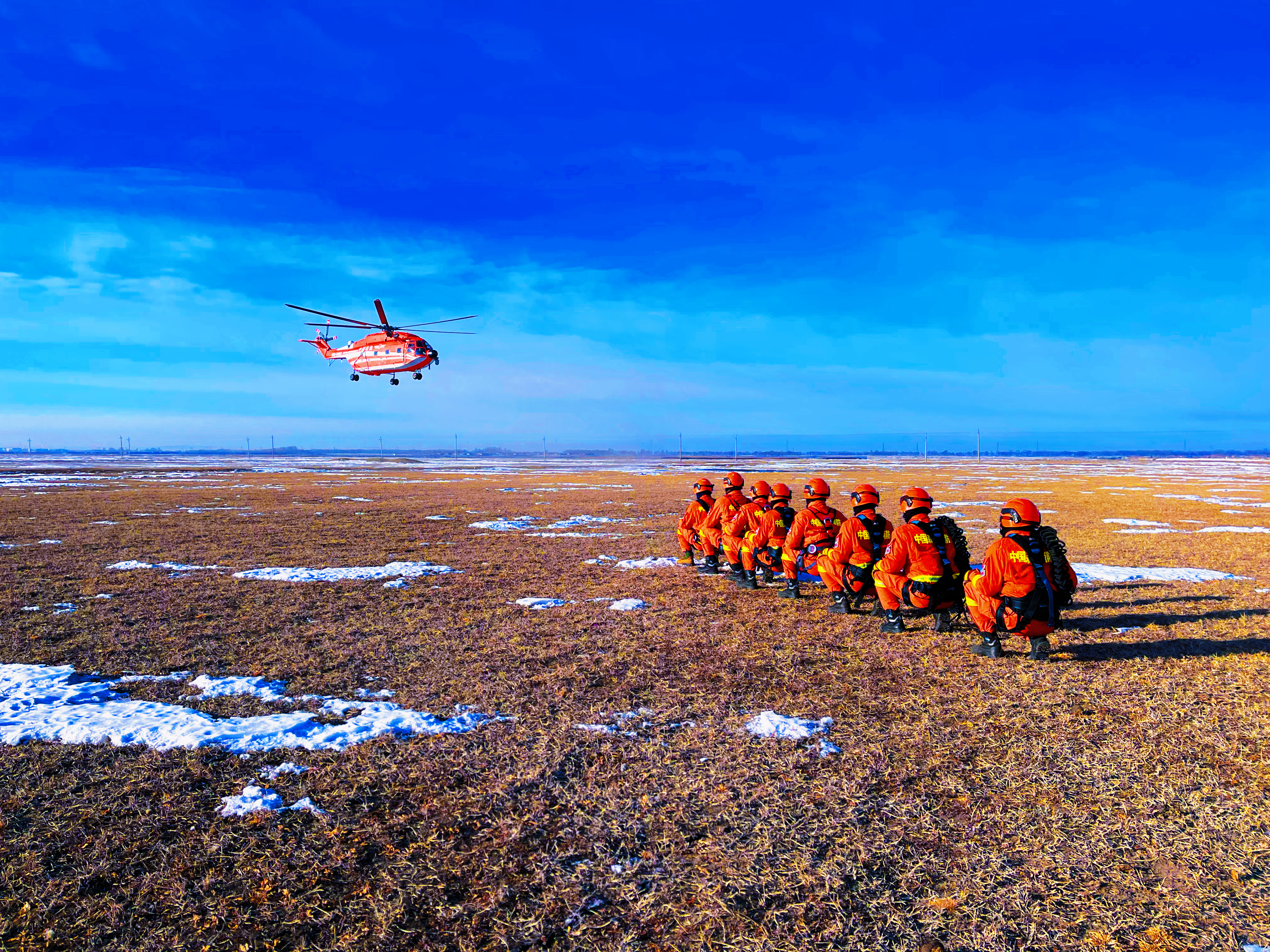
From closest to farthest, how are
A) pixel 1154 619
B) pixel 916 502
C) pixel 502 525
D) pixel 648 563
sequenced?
pixel 916 502
pixel 1154 619
pixel 648 563
pixel 502 525

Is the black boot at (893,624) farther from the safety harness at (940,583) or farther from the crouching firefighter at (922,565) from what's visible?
the safety harness at (940,583)

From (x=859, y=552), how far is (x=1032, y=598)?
2893 millimetres

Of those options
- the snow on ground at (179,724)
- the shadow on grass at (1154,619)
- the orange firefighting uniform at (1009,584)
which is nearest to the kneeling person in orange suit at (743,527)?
the orange firefighting uniform at (1009,584)

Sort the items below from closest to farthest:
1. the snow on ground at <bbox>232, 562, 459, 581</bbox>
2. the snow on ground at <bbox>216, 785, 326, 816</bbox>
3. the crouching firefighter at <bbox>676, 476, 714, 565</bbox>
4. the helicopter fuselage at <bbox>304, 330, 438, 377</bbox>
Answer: the snow on ground at <bbox>216, 785, 326, 816</bbox>
the snow on ground at <bbox>232, 562, 459, 581</bbox>
the crouching firefighter at <bbox>676, 476, 714, 565</bbox>
the helicopter fuselage at <bbox>304, 330, 438, 377</bbox>

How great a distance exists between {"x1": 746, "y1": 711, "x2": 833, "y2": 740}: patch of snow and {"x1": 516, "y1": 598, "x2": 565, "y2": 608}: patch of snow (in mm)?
5645

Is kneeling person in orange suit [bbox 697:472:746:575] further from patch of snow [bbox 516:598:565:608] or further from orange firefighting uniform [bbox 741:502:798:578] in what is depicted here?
patch of snow [bbox 516:598:565:608]

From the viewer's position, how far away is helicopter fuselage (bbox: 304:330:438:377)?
40.9 metres

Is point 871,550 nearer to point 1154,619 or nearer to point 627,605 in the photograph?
point 627,605

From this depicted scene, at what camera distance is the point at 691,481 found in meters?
54.1

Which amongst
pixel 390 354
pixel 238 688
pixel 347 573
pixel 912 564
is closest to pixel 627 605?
pixel 912 564

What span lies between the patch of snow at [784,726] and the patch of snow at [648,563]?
8638 millimetres

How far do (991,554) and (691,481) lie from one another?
46011mm

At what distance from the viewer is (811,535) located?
37.5 ft

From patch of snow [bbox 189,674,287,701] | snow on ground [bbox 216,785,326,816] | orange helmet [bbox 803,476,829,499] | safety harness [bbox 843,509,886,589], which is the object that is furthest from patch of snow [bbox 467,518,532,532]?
snow on ground [bbox 216,785,326,816]
